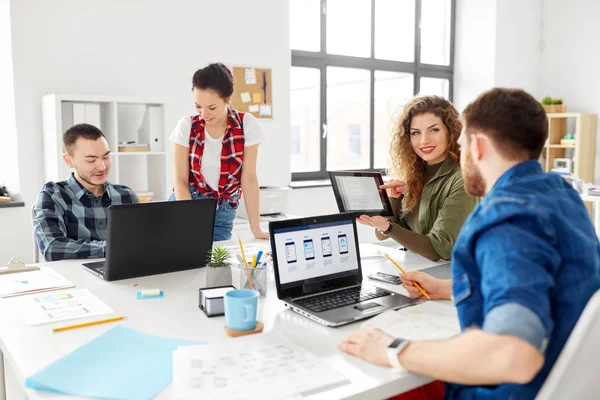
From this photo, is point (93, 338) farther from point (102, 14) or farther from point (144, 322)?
point (102, 14)

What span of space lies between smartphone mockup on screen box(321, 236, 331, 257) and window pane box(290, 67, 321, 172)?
3.66m

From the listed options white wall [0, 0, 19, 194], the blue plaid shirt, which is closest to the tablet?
the blue plaid shirt

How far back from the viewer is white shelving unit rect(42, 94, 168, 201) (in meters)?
3.28

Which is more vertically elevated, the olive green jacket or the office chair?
the olive green jacket

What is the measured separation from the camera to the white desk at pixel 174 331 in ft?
3.35

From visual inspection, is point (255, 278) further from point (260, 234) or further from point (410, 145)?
point (410, 145)

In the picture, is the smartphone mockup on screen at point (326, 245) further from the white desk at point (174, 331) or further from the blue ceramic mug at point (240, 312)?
the blue ceramic mug at point (240, 312)

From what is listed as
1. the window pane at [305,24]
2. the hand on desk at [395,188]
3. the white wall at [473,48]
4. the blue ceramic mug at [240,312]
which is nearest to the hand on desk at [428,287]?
the blue ceramic mug at [240,312]

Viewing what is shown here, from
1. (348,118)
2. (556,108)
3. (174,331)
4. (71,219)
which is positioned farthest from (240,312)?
(556,108)

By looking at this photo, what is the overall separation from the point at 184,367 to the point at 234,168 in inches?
60.9

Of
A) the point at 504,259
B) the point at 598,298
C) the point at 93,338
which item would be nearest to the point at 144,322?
the point at 93,338

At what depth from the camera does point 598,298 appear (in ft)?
2.97

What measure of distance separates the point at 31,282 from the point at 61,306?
0.31 metres

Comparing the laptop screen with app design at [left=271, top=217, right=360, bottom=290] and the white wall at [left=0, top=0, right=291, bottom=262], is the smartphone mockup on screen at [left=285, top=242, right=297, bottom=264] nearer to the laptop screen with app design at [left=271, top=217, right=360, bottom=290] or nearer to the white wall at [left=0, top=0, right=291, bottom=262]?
the laptop screen with app design at [left=271, top=217, right=360, bottom=290]
